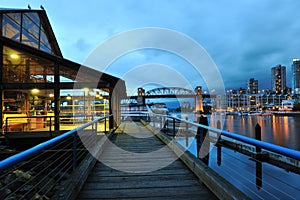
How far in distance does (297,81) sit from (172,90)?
11654cm

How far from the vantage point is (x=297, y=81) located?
491 ft

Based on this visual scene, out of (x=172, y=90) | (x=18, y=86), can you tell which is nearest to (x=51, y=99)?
(x=18, y=86)

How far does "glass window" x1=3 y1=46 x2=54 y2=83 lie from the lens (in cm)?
938

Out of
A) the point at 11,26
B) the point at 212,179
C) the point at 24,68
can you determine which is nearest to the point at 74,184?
the point at 212,179

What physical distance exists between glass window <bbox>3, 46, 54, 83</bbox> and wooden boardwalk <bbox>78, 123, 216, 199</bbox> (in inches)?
278

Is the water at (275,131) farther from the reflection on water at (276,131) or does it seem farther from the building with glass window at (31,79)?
the building with glass window at (31,79)

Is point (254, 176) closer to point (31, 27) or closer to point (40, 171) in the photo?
point (40, 171)

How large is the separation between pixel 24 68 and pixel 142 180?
367 inches

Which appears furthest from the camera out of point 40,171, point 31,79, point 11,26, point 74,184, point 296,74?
point 296,74

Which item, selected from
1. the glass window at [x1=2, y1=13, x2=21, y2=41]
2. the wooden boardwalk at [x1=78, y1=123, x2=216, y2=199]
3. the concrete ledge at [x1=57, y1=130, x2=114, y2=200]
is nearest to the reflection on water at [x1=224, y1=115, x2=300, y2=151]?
the wooden boardwalk at [x1=78, y1=123, x2=216, y2=199]

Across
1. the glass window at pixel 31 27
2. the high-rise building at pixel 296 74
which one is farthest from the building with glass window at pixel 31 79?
the high-rise building at pixel 296 74

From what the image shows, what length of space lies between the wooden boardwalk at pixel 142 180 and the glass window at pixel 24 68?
23.2 feet

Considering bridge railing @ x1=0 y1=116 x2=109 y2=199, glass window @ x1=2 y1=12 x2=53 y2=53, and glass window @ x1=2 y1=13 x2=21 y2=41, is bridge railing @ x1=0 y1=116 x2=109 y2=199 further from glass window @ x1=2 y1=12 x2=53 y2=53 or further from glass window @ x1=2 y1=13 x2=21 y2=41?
glass window @ x1=2 y1=12 x2=53 y2=53

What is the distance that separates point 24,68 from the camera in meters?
9.57
